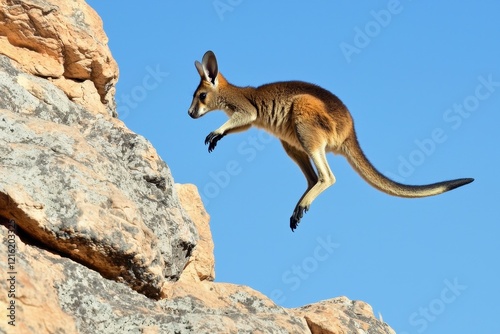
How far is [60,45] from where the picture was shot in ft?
25.3

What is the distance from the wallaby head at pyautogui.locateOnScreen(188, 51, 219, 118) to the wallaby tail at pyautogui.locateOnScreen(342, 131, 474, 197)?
A: 1.81 meters

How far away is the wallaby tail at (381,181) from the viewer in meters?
8.84

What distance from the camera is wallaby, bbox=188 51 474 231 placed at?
30.1 ft

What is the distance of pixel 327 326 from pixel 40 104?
2.95m

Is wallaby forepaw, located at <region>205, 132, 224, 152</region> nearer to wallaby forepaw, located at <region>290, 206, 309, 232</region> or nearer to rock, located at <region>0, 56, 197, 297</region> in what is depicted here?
wallaby forepaw, located at <region>290, 206, 309, 232</region>

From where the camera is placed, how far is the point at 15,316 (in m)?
4.53

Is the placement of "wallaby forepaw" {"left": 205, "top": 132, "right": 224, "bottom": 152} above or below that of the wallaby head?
below

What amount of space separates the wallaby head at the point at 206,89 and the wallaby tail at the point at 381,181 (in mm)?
1808

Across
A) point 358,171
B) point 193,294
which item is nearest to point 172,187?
point 193,294

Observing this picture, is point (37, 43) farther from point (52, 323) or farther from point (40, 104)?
point (52, 323)

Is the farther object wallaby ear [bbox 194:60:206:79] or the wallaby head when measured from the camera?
wallaby ear [bbox 194:60:206:79]
